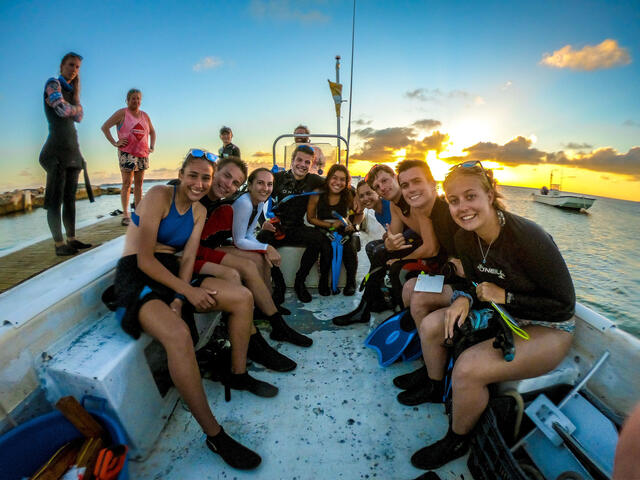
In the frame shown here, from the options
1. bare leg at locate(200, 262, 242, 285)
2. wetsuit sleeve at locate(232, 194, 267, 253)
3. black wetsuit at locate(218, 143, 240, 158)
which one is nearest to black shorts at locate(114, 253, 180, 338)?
bare leg at locate(200, 262, 242, 285)

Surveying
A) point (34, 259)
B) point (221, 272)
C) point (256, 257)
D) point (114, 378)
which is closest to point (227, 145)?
point (34, 259)

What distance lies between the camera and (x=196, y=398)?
1455 millimetres

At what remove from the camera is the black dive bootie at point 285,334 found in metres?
2.35

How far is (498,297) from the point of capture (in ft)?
4.68

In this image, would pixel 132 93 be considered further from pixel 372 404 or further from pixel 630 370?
pixel 630 370

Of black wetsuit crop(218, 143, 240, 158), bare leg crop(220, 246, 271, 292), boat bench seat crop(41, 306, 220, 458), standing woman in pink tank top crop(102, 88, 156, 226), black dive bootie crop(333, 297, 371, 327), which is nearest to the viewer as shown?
boat bench seat crop(41, 306, 220, 458)

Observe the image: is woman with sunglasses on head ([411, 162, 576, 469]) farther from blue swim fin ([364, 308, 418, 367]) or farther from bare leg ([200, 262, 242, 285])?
bare leg ([200, 262, 242, 285])

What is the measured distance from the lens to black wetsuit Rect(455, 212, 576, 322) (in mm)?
1323

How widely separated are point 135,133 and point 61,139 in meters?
1.25

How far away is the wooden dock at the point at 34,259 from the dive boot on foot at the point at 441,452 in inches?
109

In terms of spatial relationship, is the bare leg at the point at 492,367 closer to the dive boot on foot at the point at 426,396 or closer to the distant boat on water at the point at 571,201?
the dive boot on foot at the point at 426,396

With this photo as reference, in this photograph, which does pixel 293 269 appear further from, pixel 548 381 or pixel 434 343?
pixel 548 381

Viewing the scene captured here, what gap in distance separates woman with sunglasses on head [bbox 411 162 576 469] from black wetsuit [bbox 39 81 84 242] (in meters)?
3.60

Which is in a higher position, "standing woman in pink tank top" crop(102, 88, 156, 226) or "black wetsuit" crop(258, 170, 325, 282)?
"standing woman in pink tank top" crop(102, 88, 156, 226)
